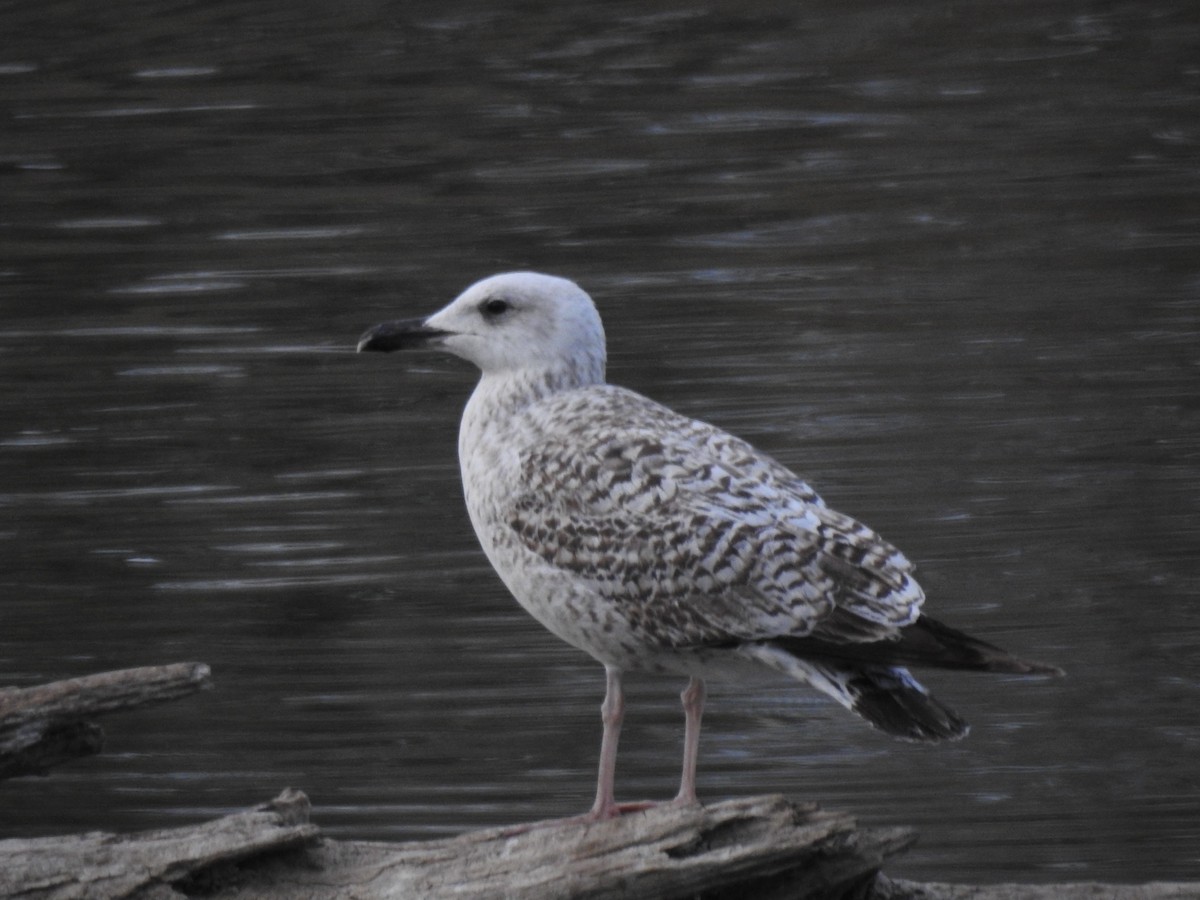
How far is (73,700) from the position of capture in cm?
481

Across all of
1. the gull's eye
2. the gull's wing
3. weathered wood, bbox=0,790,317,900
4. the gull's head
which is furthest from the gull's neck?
weathered wood, bbox=0,790,317,900

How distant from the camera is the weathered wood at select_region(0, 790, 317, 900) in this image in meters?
4.64

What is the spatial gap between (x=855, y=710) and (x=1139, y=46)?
11291 millimetres

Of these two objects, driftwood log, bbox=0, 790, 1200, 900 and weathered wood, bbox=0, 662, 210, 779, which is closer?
driftwood log, bbox=0, 790, 1200, 900

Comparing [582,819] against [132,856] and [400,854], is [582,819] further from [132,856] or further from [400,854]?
[132,856]

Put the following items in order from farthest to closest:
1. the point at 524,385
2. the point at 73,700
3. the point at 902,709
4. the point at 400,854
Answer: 1. the point at 524,385
2. the point at 400,854
3. the point at 73,700
4. the point at 902,709

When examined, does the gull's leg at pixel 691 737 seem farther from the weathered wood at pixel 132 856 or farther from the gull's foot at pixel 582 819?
the weathered wood at pixel 132 856

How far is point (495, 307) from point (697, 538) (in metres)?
0.94

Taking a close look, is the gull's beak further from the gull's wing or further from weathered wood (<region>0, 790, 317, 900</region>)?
weathered wood (<region>0, 790, 317, 900</region>)

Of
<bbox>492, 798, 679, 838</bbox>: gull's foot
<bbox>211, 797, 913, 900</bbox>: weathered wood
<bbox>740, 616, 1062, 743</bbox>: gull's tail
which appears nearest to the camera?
<bbox>740, 616, 1062, 743</bbox>: gull's tail

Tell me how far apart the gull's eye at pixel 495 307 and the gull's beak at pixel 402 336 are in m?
0.11

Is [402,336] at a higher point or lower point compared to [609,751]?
higher

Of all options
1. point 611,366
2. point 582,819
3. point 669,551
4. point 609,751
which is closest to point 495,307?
point 669,551

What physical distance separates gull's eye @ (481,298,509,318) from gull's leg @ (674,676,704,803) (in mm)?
998
